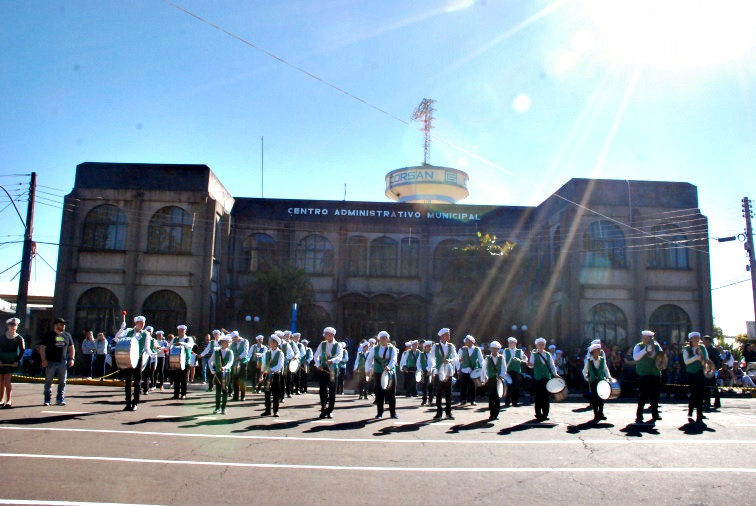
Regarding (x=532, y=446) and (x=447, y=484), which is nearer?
(x=447, y=484)

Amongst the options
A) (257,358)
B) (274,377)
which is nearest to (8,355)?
(274,377)

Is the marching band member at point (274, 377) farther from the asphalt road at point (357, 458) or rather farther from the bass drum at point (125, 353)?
the bass drum at point (125, 353)

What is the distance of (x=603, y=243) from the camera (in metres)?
33.4

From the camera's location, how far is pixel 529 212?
39.5 meters

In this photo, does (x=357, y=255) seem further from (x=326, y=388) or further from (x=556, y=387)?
(x=556, y=387)

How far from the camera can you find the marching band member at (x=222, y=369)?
13922 mm

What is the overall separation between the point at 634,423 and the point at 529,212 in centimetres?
2675

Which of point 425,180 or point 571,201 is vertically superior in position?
point 425,180

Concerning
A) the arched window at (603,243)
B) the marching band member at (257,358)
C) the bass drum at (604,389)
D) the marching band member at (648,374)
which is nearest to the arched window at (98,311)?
the marching band member at (257,358)

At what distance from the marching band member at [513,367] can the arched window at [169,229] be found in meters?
21.3

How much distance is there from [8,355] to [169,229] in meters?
20.8

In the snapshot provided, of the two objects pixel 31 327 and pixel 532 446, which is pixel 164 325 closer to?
pixel 31 327

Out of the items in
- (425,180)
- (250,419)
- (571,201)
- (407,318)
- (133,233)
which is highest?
(425,180)

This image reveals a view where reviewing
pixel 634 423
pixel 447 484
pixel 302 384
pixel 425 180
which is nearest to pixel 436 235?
pixel 425 180
